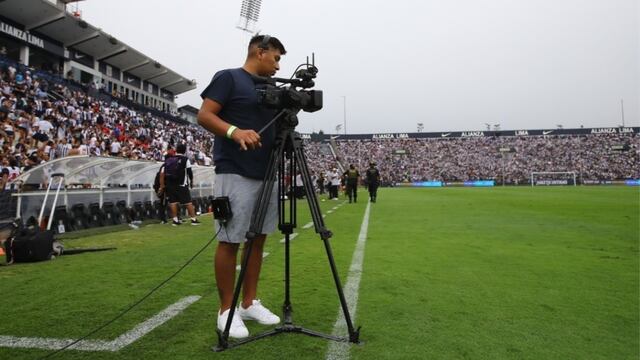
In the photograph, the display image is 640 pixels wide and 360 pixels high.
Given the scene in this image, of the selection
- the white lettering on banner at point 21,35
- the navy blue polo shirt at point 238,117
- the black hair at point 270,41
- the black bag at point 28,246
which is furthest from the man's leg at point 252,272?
the white lettering on banner at point 21,35

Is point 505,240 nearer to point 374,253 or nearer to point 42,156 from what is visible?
point 374,253

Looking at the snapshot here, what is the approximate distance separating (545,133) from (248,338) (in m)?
79.2

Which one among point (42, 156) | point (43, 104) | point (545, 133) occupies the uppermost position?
point (545, 133)

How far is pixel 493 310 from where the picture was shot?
11.7ft

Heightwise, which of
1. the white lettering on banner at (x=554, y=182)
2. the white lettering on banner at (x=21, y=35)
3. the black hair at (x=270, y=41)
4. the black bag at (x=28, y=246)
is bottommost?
the black bag at (x=28, y=246)

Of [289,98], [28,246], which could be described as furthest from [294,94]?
[28,246]

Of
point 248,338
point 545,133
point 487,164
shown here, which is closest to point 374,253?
point 248,338

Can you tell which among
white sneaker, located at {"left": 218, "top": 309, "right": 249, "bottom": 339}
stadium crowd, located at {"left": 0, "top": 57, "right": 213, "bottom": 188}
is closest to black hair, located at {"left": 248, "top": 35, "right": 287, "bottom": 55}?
white sneaker, located at {"left": 218, "top": 309, "right": 249, "bottom": 339}

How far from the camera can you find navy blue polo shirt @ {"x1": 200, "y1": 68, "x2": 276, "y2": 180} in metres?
3.00

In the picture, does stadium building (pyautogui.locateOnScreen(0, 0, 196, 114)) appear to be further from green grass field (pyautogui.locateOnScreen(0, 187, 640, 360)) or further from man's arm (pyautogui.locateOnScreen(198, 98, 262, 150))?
man's arm (pyautogui.locateOnScreen(198, 98, 262, 150))

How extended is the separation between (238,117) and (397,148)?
71.5 metres

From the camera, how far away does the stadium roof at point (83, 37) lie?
94.6ft

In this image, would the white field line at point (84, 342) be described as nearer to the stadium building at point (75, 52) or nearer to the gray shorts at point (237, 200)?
the gray shorts at point (237, 200)

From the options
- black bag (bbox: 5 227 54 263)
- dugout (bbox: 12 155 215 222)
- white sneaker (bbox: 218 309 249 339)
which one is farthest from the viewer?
dugout (bbox: 12 155 215 222)
